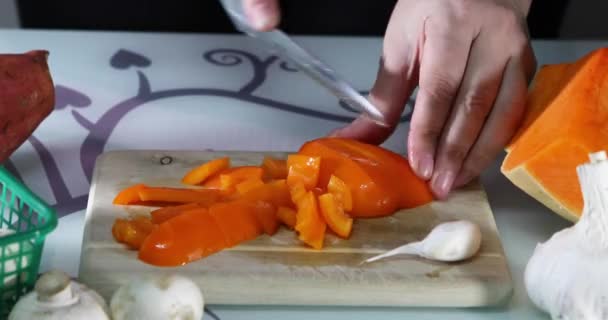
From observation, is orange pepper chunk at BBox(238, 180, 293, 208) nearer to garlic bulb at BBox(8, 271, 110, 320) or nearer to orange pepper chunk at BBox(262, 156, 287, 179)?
orange pepper chunk at BBox(262, 156, 287, 179)

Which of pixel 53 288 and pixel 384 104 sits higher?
pixel 53 288

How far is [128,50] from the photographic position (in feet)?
5.90

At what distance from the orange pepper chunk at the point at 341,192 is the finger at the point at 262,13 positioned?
23cm

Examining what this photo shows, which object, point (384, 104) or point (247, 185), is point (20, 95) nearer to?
point (247, 185)

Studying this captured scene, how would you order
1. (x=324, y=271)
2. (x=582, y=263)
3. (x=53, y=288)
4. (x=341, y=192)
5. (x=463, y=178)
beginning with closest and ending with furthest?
(x=53, y=288) < (x=582, y=263) < (x=324, y=271) < (x=341, y=192) < (x=463, y=178)

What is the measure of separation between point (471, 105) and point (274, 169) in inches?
12.2

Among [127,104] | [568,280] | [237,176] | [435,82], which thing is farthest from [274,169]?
[568,280]

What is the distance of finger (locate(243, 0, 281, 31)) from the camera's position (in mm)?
1238

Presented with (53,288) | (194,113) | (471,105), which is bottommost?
(194,113)

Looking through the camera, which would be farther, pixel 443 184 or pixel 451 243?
pixel 443 184

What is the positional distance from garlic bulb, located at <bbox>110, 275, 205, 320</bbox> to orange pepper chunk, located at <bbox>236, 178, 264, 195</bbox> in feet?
1.01

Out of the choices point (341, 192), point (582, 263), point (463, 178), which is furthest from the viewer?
point (463, 178)

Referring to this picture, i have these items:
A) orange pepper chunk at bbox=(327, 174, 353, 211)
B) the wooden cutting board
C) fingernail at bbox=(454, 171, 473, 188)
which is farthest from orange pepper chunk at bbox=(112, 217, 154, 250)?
fingernail at bbox=(454, 171, 473, 188)

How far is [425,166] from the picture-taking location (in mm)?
1346
